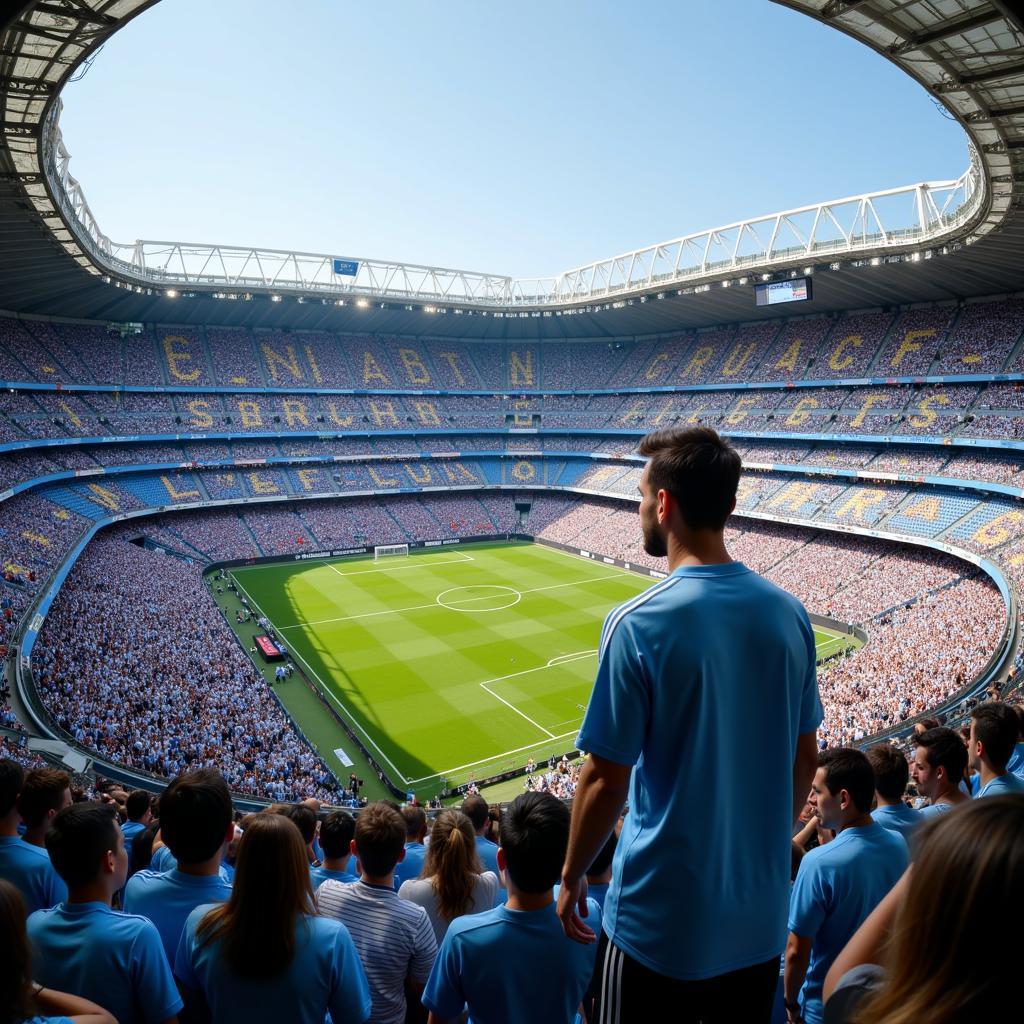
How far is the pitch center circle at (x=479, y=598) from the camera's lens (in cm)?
3952

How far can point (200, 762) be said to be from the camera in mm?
19750

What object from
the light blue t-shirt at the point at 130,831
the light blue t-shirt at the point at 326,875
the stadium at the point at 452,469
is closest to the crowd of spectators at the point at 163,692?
the stadium at the point at 452,469

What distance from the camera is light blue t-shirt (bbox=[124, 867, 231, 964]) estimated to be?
4.06 metres

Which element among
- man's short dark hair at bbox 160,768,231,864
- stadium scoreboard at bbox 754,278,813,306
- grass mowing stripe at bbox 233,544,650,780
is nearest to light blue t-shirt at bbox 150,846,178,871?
man's short dark hair at bbox 160,768,231,864

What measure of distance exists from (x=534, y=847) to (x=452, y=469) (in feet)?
193

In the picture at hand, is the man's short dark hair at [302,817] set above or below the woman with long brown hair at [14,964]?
below

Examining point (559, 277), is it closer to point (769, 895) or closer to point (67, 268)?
point (67, 268)

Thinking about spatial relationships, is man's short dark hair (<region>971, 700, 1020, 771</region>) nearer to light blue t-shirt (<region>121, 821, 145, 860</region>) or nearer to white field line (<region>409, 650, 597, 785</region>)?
light blue t-shirt (<region>121, 821, 145, 860</region>)

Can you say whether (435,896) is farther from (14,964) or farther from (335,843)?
(14,964)

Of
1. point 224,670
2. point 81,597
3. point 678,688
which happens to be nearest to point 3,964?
point 678,688

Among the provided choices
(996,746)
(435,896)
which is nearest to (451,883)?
(435,896)

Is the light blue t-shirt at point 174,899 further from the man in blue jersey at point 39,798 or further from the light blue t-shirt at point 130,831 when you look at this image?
the light blue t-shirt at point 130,831

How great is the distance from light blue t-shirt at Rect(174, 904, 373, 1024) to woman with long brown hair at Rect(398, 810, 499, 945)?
5.24 ft

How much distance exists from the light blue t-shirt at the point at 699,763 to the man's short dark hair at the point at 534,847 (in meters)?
0.59
